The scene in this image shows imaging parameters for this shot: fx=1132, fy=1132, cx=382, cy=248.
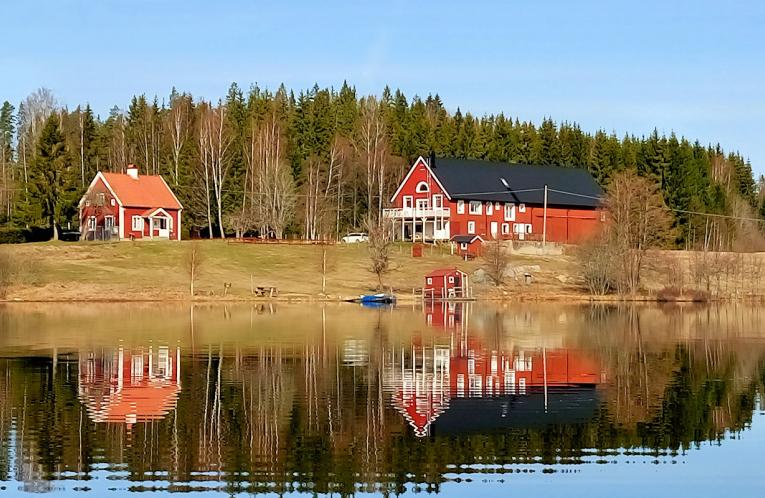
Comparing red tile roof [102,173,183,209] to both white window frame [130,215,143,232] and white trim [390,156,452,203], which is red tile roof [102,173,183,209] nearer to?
white window frame [130,215,143,232]

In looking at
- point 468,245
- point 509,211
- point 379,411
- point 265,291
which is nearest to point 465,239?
point 468,245

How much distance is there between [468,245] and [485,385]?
64.0 metres

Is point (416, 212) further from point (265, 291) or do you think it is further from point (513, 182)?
point (265, 291)

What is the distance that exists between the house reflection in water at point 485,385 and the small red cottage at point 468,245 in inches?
1731

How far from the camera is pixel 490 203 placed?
339ft

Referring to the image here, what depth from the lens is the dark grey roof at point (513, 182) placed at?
10312 centimetres

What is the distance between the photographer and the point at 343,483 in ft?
65.9

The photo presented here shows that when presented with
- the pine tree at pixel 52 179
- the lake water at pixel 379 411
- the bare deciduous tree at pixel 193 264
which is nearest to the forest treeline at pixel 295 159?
the pine tree at pixel 52 179

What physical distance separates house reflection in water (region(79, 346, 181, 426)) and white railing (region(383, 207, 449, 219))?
5982 cm

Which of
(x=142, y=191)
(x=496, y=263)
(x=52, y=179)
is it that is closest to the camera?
(x=496, y=263)

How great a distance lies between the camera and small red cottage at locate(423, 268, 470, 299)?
78.9 meters

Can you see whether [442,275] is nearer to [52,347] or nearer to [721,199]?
[52,347]

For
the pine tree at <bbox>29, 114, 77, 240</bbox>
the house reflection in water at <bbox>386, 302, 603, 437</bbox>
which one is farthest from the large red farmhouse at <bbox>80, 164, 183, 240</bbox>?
the house reflection in water at <bbox>386, 302, 603, 437</bbox>

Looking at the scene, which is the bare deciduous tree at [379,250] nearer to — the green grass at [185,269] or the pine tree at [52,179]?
the green grass at [185,269]
